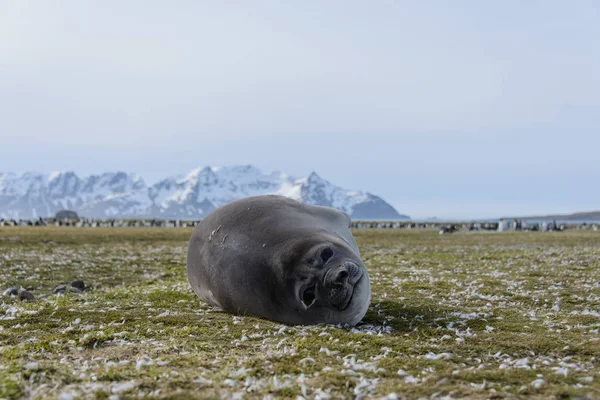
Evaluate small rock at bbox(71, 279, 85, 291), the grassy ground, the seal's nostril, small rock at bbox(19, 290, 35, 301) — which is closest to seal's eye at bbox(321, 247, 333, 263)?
the seal's nostril

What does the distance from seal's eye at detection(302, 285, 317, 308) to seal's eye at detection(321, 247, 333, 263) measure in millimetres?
523

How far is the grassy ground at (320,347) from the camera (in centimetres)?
626

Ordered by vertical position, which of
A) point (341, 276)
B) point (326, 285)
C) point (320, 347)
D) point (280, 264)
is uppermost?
point (280, 264)

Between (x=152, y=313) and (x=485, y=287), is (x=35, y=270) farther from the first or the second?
(x=485, y=287)

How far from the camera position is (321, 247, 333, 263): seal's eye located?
10.1m

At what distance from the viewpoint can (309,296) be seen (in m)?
10.1

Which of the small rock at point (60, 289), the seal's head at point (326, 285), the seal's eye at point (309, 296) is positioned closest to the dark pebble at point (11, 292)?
the small rock at point (60, 289)

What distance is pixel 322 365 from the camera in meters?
7.30

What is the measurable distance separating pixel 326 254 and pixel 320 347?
2.17 meters

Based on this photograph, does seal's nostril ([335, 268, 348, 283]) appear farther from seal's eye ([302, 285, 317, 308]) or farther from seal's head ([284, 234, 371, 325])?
seal's eye ([302, 285, 317, 308])

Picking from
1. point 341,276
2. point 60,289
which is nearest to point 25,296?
point 60,289

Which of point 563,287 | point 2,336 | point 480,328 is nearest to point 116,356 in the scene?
point 2,336

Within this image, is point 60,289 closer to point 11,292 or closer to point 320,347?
point 11,292

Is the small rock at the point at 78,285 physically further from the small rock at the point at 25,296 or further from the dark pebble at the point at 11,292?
the small rock at the point at 25,296
